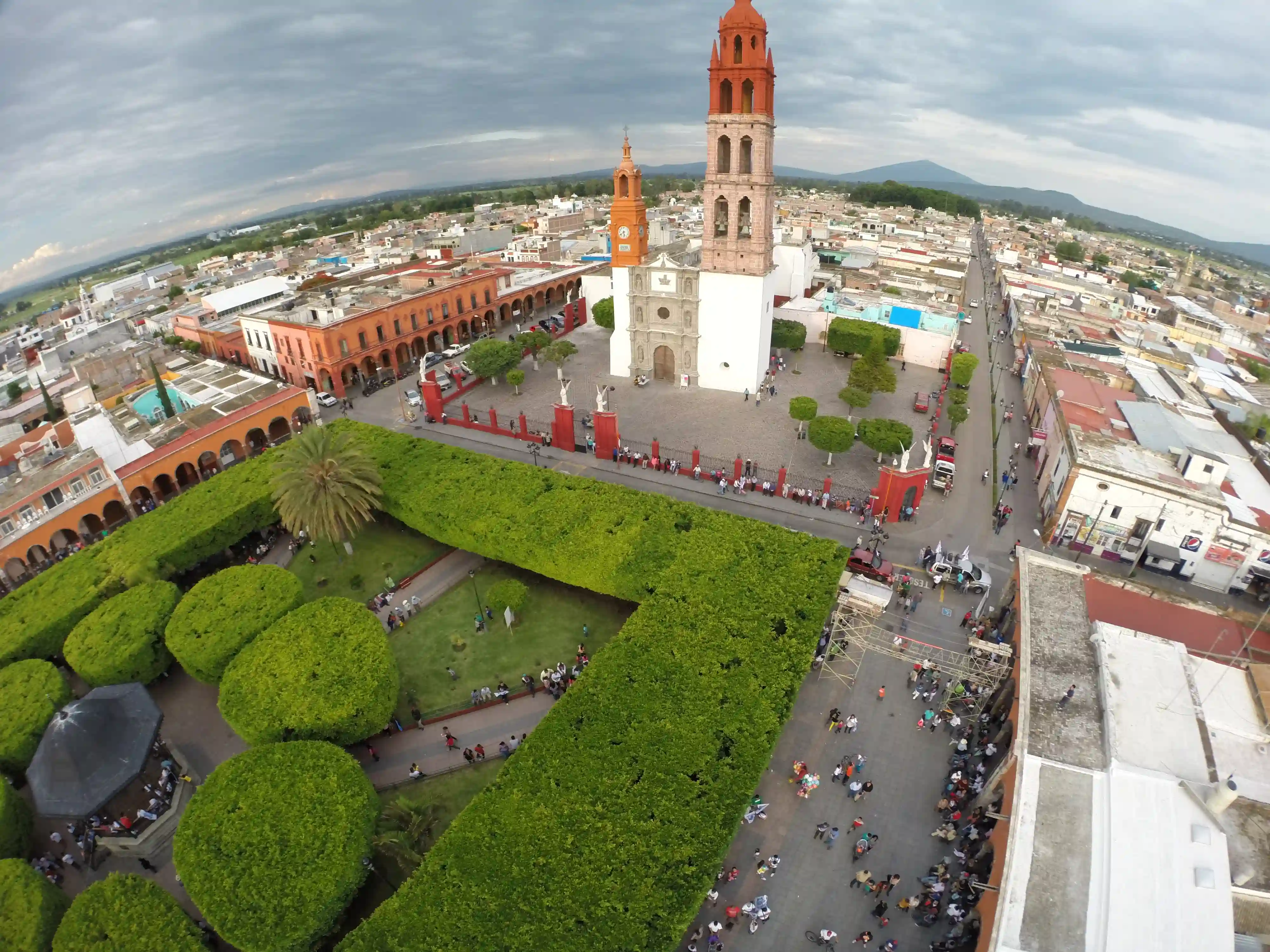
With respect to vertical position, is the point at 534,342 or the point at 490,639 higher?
the point at 534,342

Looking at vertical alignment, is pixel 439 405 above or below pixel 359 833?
above

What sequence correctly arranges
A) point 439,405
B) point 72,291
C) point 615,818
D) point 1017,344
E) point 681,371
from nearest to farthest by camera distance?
point 615,818
point 439,405
point 681,371
point 1017,344
point 72,291

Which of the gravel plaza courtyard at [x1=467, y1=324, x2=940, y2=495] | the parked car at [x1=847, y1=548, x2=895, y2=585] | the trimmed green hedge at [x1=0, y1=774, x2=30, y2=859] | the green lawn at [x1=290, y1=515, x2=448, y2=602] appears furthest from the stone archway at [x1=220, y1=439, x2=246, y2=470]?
the parked car at [x1=847, y1=548, x2=895, y2=585]

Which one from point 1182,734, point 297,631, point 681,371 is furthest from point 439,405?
point 1182,734

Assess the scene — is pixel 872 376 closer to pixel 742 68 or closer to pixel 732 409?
pixel 732 409

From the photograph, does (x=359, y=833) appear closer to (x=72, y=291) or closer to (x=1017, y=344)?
(x=1017, y=344)

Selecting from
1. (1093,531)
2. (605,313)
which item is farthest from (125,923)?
(605,313)

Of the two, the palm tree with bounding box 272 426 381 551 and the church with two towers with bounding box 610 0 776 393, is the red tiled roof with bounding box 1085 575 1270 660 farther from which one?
the palm tree with bounding box 272 426 381 551
